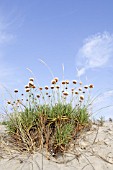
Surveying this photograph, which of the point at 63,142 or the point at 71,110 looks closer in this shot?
the point at 63,142

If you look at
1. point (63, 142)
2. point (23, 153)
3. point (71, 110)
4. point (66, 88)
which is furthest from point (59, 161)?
point (66, 88)

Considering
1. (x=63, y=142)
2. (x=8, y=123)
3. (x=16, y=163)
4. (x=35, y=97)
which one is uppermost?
(x=35, y=97)

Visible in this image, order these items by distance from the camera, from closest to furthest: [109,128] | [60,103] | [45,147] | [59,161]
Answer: [59,161], [45,147], [60,103], [109,128]

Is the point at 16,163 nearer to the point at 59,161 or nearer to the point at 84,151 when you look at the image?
the point at 59,161

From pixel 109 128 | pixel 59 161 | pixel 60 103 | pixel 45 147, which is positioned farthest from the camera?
pixel 109 128

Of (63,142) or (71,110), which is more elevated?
(71,110)

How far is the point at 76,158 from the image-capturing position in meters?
5.21

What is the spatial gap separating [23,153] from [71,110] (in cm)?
Answer: 124

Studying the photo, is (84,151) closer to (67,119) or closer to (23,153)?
(67,119)

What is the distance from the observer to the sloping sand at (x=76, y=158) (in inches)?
197

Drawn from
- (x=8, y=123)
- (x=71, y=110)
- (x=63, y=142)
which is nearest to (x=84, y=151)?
(x=63, y=142)

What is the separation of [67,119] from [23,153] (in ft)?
3.39

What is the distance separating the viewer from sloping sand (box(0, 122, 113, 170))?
197 inches

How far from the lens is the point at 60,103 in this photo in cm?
587
